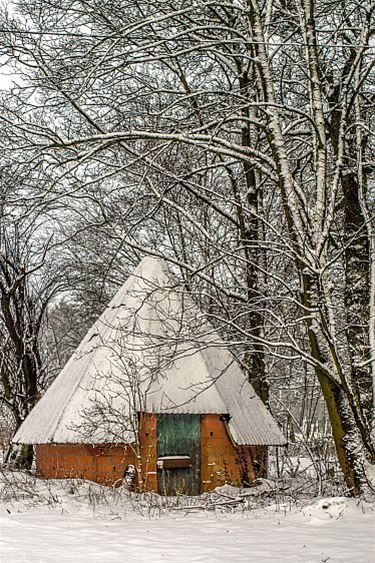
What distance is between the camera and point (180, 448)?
12.3 metres

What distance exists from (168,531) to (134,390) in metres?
3.72

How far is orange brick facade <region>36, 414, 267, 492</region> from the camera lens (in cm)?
1204

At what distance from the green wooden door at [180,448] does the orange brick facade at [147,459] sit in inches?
4.0

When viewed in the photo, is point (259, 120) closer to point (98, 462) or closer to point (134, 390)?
point (134, 390)

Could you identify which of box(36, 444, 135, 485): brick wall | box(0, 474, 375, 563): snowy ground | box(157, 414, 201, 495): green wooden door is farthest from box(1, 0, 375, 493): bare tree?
box(36, 444, 135, 485): brick wall

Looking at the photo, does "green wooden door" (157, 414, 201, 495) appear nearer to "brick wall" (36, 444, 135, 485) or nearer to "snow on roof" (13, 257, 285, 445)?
"snow on roof" (13, 257, 285, 445)

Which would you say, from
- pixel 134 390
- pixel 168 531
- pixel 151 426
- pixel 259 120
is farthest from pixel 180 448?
pixel 259 120

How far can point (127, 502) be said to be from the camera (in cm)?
1086

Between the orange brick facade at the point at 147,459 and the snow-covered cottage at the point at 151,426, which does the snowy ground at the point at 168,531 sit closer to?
the orange brick facade at the point at 147,459

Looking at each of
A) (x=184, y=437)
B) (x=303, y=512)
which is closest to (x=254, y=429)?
(x=184, y=437)

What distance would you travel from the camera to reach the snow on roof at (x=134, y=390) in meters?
11.9

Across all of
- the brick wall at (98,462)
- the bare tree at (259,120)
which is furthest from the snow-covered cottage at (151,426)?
the bare tree at (259,120)

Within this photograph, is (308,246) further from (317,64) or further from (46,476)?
(46,476)

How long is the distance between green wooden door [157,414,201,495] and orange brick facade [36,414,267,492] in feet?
0.33
